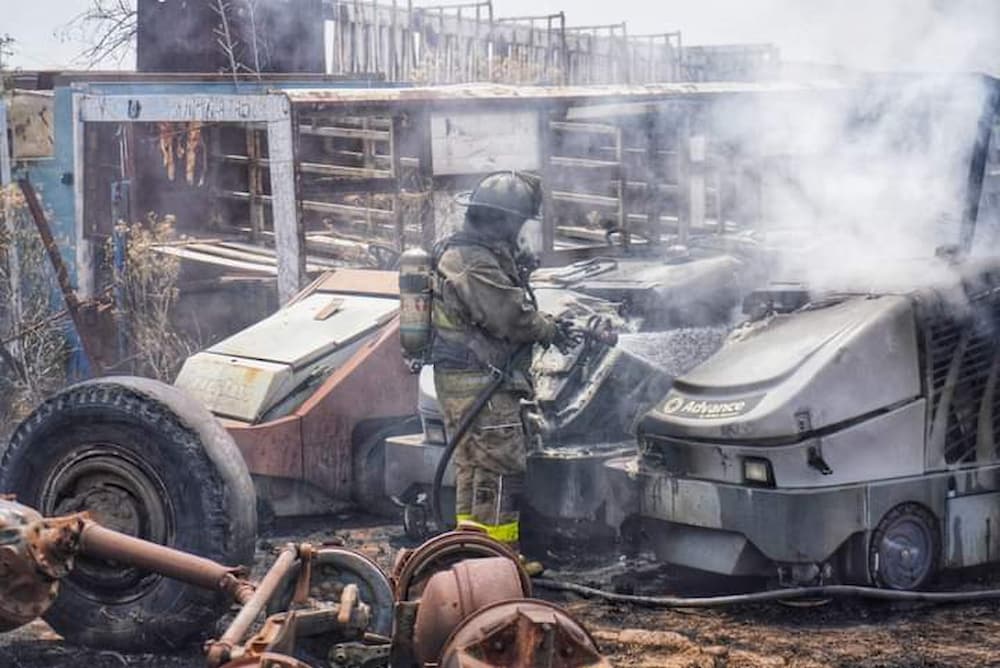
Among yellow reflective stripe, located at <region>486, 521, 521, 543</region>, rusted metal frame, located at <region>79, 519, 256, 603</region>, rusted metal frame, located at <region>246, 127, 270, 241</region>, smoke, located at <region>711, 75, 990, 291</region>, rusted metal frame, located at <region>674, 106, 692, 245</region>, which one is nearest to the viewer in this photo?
rusted metal frame, located at <region>79, 519, 256, 603</region>

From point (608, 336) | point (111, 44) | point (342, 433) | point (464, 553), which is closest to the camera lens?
point (464, 553)

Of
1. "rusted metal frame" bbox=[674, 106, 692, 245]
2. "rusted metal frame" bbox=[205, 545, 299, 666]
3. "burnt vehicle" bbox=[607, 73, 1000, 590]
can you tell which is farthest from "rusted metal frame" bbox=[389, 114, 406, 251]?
"rusted metal frame" bbox=[205, 545, 299, 666]

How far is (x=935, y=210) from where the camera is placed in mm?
8414

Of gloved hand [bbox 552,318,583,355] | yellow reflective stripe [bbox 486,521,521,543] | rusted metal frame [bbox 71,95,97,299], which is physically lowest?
yellow reflective stripe [bbox 486,521,521,543]

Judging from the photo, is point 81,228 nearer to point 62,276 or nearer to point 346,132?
point 62,276

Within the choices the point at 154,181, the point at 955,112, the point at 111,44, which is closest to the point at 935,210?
the point at 955,112

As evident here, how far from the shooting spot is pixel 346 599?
4.57m

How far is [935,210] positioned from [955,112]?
0.68 metres

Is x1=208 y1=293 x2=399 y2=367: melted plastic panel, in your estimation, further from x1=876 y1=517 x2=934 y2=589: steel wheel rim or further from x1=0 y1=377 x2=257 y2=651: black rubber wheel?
x1=876 y1=517 x2=934 y2=589: steel wheel rim

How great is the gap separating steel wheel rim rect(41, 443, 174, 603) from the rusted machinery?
0.60 meters

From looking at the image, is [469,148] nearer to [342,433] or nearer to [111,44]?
[342,433]

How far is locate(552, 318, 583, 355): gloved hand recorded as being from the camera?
711 centimetres

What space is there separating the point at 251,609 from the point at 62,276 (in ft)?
23.1

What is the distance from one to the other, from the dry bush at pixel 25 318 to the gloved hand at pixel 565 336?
5.52 metres
